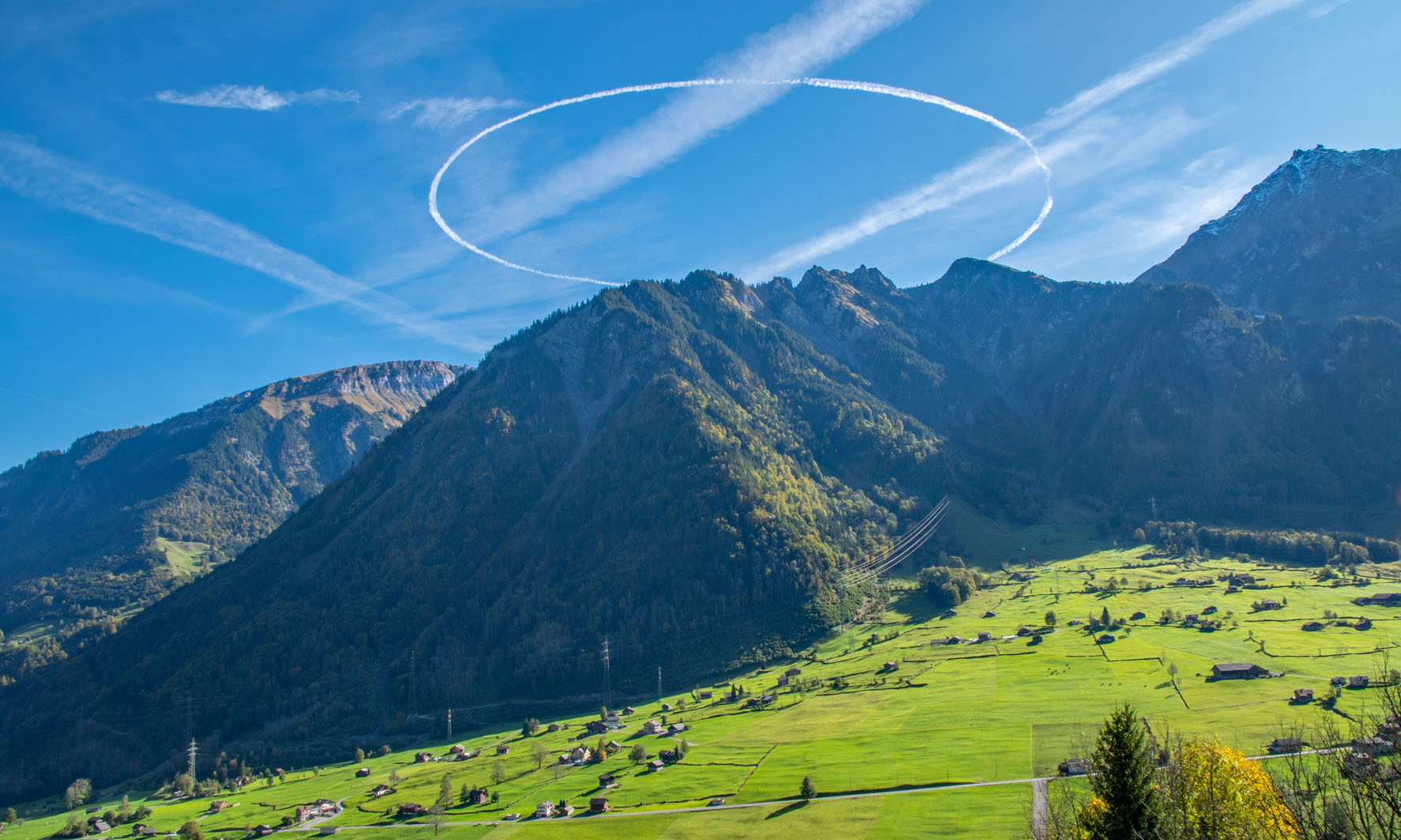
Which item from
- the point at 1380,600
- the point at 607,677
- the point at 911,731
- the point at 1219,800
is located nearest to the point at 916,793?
the point at 911,731

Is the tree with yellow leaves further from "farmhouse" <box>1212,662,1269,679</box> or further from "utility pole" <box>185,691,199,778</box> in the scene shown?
"utility pole" <box>185,691,199,778</box>

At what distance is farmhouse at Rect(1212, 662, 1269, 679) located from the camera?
323 ft

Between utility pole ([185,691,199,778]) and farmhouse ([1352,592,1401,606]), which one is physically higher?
farmhouse ([1352,592,1401,606])

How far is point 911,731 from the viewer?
97.9 meters

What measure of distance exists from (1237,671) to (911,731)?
160ft

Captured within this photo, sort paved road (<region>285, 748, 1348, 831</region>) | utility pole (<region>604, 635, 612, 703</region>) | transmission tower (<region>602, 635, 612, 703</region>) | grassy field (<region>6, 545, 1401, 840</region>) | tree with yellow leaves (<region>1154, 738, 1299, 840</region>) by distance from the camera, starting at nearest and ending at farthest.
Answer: tree with yellow leaves (<region>1154, 738, 1299, 840</region>) → paved road (<region>285, 748, 1348, 831</region>) → grassy field (<region>6, 545, 1401, 840</region>) → utility pole (<region>604, 635, 612, 703</region>) → transmission tower (<region>602, 635, 612, 703</region>)

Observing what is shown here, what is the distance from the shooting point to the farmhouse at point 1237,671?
98.6m

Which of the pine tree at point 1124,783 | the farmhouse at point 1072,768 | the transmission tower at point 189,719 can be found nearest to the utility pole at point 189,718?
the transmission tower at point 189,719

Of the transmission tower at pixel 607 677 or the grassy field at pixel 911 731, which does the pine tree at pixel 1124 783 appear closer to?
the grassy field at pixel 911 731

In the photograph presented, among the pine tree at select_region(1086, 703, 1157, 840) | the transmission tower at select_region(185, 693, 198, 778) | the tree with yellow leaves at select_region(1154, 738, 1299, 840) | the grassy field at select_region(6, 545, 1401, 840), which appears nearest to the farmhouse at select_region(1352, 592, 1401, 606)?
the grassy field at select_region(6, 545, 1401, 840)

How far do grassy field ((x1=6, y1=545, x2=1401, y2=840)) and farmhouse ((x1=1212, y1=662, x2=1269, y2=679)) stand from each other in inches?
91.2

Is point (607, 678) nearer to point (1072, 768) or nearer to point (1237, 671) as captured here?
point (1072, 768)

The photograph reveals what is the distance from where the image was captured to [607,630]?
191 meters

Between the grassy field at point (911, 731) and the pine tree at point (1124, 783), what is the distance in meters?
29.3
